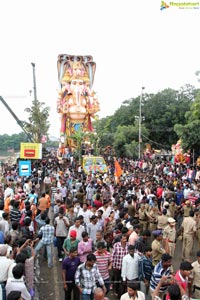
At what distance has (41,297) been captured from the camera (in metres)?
6.04

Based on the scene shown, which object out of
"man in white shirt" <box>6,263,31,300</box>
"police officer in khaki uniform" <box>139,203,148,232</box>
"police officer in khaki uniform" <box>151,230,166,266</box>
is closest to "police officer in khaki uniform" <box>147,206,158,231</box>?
"police officer in khaki uniform" <box>139,203,148,232</box>

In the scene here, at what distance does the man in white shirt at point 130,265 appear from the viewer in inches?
207

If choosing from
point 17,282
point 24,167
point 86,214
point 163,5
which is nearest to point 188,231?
point 86,214

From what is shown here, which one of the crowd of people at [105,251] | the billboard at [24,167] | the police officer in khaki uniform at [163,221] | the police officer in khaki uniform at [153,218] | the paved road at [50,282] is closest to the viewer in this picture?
the crowd of people at [105,251]

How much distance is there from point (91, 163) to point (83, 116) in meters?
16.3

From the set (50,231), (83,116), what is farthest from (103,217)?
(83,116)

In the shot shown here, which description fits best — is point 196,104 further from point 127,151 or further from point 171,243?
point 171,243

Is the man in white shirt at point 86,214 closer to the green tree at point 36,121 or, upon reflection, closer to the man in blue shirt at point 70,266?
the man in blue shirt at point 70,266

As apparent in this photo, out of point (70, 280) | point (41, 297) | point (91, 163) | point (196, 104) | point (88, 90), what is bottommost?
point (41, 297)

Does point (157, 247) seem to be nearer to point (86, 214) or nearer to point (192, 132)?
point (86, 214)

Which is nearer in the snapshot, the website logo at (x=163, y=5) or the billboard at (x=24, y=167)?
the billboard at (x=24, y=167)

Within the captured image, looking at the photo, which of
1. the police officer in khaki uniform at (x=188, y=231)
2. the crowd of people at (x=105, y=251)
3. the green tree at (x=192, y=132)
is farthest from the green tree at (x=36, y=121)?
the police officer in khaki uniform at (x=188, y=231)

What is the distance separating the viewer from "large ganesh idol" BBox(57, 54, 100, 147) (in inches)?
1352

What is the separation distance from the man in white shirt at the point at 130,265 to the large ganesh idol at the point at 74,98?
28.9 m
